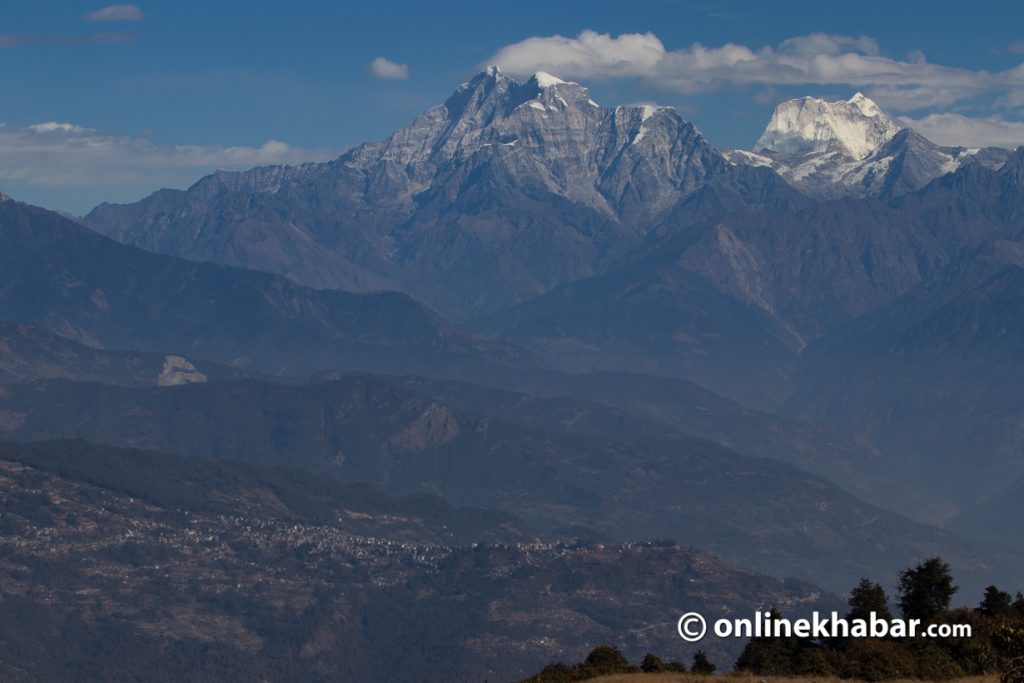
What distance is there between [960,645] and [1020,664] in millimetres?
39899

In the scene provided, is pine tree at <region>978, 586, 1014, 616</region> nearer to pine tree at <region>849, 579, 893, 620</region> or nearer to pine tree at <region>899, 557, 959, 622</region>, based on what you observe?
pine tree at <region>899, 557, 959, 622</region>

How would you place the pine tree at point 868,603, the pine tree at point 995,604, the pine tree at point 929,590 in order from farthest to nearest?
the pine tree at point 929,590 → the pine tree at point 868,603 → the pine tree at point 995,604

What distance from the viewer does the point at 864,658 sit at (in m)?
110

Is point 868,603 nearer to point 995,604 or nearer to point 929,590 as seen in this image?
point 929,590

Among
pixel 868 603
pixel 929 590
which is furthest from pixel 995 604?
pixel 868 603

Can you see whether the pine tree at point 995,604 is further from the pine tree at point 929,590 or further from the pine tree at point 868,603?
the pine tree at point 868,603

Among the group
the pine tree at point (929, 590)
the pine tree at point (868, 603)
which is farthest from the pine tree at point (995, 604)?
the pine tree at point (868, 603)

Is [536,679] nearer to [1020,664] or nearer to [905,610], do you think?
[1020,664]

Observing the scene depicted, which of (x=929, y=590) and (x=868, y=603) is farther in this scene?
(x=929, y=590)

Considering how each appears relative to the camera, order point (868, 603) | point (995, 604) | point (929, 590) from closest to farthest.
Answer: point (868, 603)
point (995, 604)
point (929, 590)

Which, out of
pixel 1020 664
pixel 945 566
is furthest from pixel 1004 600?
pixel 1020 664

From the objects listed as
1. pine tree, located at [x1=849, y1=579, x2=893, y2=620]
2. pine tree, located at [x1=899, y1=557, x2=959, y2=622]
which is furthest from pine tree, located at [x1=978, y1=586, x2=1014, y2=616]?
pine tree, located at [x1=849, y1=579, x2=893, y2=620]

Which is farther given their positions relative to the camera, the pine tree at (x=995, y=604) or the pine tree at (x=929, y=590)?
the pine tree at (x=929, y=590)

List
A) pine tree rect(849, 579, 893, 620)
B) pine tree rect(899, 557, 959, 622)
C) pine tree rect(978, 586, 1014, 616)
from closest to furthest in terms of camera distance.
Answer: pine tree rect(978, 586, 1014, 616) < pine tree rect(849, 579, 893, 620) < pine tree rect(899, 557, 959, 622)
